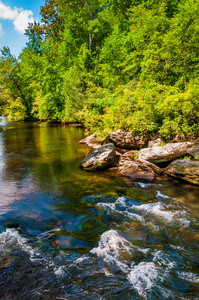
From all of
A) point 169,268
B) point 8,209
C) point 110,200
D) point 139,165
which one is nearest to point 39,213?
point 8,209

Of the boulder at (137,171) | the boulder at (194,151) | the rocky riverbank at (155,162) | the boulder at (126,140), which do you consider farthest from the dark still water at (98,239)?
Result: the boulder at (126,140)

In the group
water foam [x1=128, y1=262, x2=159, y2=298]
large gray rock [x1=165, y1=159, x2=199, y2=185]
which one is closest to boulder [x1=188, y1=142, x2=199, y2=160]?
large gray rock [x1=165, y1=159, x2=199, y2=185]

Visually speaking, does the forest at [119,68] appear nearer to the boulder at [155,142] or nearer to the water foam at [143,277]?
the boulder at [155,142]

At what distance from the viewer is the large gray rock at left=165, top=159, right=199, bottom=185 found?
643 cm

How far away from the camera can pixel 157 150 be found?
816 centimetres

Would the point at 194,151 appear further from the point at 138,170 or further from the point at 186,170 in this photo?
the point at 138,170

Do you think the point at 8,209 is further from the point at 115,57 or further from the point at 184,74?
the point at 115,57

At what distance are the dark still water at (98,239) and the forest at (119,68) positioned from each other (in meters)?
4.16

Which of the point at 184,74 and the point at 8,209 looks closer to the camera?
the point at 8,209

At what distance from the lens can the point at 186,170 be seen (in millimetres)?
6641

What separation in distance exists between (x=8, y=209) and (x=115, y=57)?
633 inches

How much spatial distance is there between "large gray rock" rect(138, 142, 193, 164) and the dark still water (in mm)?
1409

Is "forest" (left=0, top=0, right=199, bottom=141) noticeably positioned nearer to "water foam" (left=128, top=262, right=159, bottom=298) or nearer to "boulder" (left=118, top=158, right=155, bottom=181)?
"boulder" (left=118, top=158, right=155, bottom=181)

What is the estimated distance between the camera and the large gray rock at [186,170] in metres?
6.43
